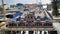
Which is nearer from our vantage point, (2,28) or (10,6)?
(2,28)

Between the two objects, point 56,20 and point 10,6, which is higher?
point 10,6

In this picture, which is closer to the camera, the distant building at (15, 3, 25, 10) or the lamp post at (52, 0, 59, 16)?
the lamp post at (52, 0, 59, 16)

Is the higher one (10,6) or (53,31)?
(10,6)

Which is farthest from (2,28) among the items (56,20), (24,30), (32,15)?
(56,20)

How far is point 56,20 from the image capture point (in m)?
2.81

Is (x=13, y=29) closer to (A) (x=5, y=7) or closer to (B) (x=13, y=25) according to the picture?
(B) (x=13, y=25)

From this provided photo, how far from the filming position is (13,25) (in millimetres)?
2834

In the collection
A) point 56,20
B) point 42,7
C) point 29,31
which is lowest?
point 29,31

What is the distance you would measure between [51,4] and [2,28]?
1.02 metres

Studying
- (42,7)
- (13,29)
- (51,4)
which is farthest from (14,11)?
(51,4)

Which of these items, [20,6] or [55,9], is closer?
[55,9]

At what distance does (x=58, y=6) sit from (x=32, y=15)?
52cm

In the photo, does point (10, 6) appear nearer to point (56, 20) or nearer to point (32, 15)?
point (32, 15)

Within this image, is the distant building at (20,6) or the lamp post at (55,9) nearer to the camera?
the lamp post at (55,9)
